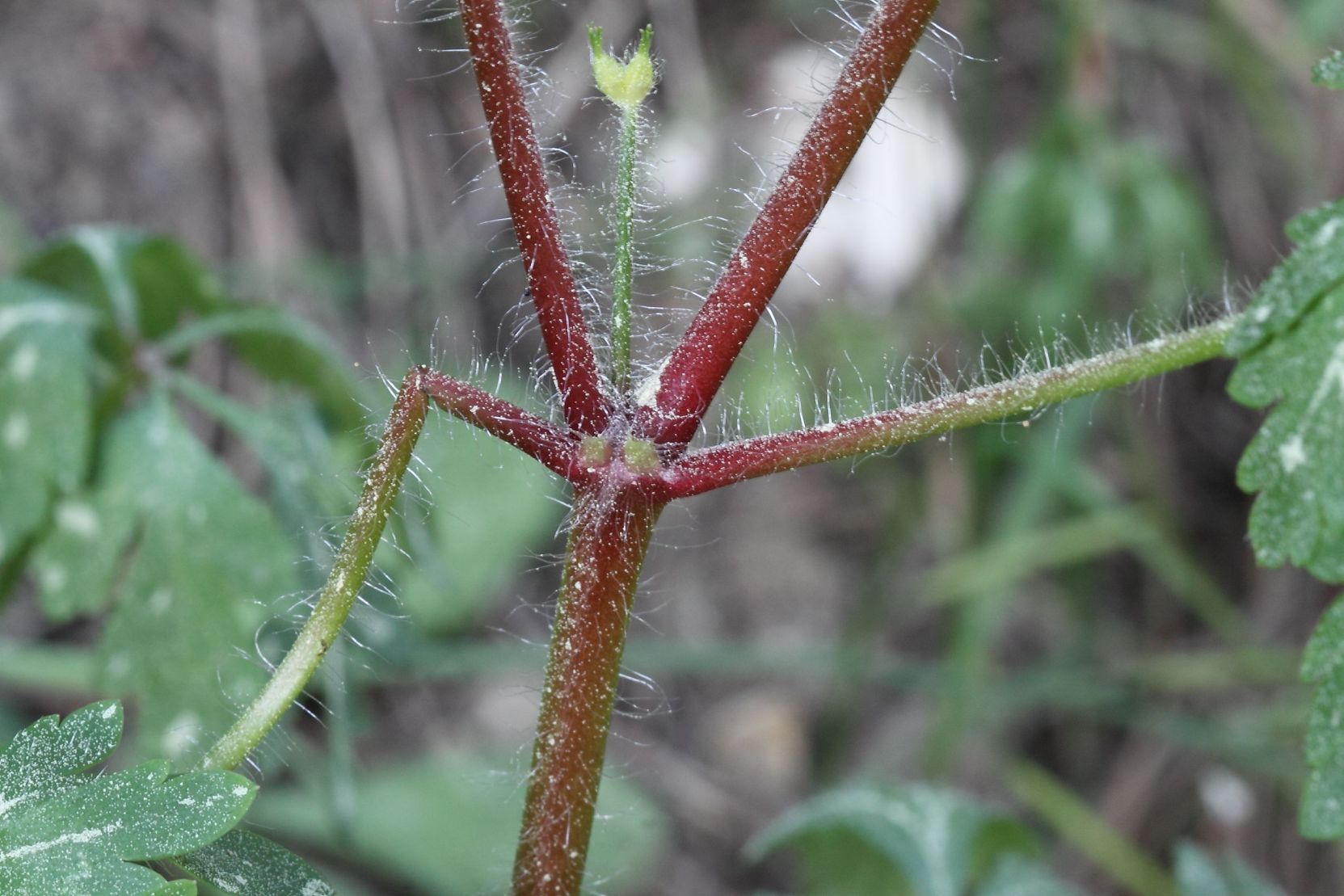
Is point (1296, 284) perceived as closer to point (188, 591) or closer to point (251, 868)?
point (251, 868)

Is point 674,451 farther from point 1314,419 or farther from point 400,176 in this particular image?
point 400,176

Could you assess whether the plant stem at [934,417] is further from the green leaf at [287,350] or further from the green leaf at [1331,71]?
the green leaf at [287,350]

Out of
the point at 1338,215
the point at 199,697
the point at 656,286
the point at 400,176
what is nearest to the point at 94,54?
the point at 400,176

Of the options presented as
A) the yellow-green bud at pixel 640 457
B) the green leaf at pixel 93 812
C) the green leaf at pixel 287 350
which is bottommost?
the green leaf at pixel 287 350

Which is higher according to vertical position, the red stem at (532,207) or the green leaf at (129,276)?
the red stem at (532,207)

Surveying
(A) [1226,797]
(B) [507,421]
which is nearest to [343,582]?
(B) [507,421]

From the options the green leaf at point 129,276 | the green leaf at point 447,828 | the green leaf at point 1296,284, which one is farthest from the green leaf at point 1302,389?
the green leaf at point 447,828
